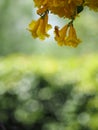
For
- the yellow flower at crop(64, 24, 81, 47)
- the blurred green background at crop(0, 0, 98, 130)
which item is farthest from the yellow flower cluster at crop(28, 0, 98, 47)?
the blurred green background at crop(0, 0, 98, 130)

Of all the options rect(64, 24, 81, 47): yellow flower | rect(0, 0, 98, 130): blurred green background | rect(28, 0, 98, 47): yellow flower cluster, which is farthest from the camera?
rect(0, 0, 98, 130): blurred green background

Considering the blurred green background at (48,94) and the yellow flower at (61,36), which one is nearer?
the yellow flower at (61,36)

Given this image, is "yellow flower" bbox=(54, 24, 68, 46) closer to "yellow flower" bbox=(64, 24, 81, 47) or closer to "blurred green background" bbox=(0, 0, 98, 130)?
"yellow flower" bbox=(64, 24, 81, 47)

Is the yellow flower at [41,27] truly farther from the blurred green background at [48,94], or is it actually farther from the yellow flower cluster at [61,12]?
Result: the blurred green background at [48,94]

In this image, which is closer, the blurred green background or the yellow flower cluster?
the yellow flower cluster

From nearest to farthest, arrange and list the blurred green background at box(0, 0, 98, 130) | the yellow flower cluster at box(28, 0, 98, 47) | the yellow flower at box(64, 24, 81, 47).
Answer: the yellow flower cluster at box(28, 0, 98, 47) < the yellow flower at box(64, 24, 81, 47) < the blurred green background at box(0, 0, 98, 130)

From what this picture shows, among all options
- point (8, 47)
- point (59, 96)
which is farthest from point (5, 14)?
point (59, 96)

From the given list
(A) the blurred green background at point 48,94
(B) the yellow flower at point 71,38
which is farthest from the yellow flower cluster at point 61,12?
(A) the blurred green background at point 48,94

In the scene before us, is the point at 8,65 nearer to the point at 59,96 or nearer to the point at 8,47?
the point at 59,96
